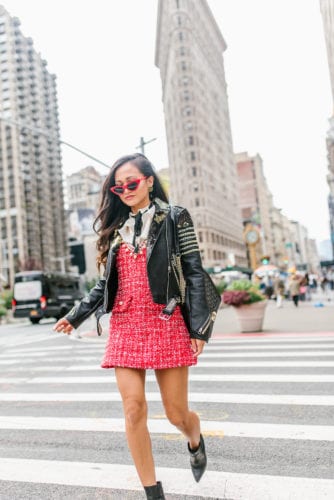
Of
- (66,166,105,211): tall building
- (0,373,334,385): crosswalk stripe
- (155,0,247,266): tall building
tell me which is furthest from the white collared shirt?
(66,166,105,211): tall building

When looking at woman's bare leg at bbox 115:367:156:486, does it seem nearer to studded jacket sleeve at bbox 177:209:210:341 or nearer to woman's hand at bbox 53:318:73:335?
studded jacket sleeve at bbox 177:209:210:341

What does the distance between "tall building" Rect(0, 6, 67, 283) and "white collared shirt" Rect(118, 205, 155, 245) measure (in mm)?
101782

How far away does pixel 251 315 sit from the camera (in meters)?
13.2

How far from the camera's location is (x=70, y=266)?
119500 millimetres

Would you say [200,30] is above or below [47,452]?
above

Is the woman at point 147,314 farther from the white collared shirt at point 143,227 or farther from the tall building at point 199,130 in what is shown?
the tall building at point 199,130

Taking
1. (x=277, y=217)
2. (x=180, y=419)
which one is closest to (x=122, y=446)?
(x=180, y=419)

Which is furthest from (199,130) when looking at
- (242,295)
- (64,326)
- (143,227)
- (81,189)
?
(64,326)

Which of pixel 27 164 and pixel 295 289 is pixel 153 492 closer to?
pixel 295 289

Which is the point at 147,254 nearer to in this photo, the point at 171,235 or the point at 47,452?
the point at 171,235

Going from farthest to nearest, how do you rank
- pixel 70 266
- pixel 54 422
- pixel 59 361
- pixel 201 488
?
pixel 70 266
pixel 59 361
pixel 54 422
pixel 201 488

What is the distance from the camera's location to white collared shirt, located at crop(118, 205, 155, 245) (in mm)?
2951

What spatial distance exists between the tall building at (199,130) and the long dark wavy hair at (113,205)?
3556 inches

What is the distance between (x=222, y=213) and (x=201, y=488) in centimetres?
10814
